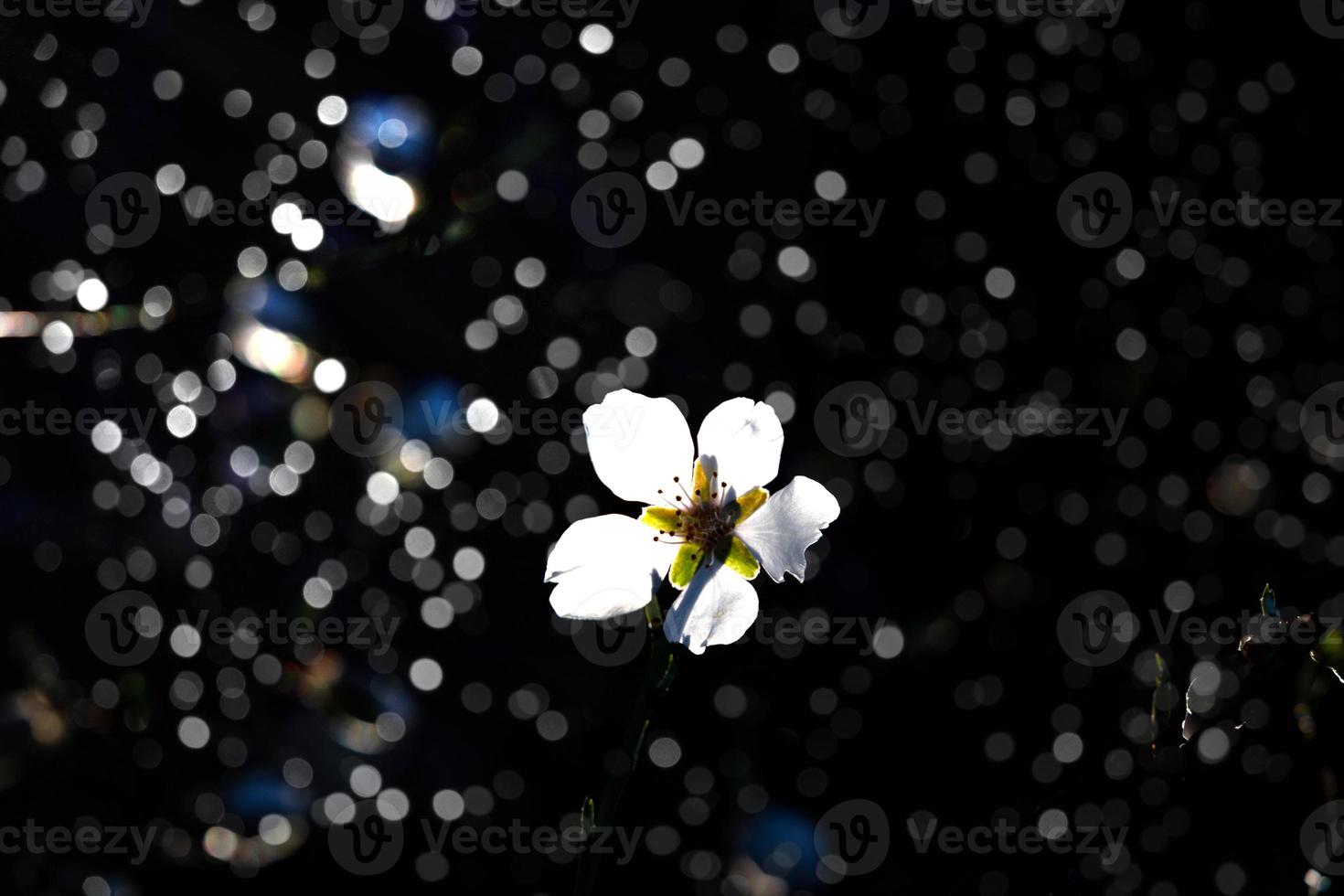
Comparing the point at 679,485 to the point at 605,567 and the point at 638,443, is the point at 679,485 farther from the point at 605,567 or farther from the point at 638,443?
the point at 605,567

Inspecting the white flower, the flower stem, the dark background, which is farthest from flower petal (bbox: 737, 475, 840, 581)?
the dark background

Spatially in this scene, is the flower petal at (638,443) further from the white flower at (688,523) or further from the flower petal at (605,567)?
the flower petal at (605,567)

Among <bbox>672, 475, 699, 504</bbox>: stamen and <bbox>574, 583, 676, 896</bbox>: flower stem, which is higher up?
<bbox>672, 475, 699, 504</bbox>: stamen

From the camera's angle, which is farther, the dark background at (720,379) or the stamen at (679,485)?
the dark background at (720,379)

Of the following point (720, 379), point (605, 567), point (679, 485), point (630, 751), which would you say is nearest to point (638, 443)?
point (679, 485)

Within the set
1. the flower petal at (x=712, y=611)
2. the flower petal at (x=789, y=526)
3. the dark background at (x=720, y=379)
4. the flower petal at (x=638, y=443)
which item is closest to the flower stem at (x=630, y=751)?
the flower petal at (x=712, y=611)

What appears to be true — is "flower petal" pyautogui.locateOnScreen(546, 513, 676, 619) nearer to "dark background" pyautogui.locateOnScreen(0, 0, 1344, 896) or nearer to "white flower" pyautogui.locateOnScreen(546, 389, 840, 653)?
"white flower" pyautogui.locateOnScreen(546, 389, 840, 653)
